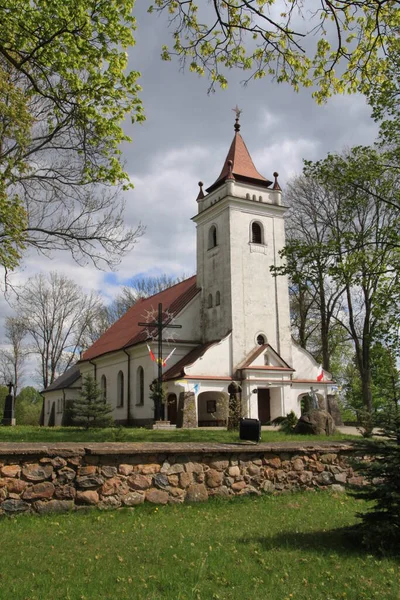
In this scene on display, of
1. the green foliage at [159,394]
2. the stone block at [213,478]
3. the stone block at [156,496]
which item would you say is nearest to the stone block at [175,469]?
the stone block at [156,496]

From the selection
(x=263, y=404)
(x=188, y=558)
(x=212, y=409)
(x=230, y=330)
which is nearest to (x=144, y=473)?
(x=188, y=558)

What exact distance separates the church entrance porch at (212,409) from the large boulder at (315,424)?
7358 millimetres

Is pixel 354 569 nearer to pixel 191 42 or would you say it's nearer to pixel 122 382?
pixel 191 42

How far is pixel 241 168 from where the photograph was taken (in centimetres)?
3064

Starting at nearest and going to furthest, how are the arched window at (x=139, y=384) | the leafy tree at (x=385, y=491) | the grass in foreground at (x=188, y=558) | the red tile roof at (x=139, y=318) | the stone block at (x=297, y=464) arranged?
the grass in foreground at (x=188, y=558)
the leafy tree at (x=385, y=491)
the stone block at (x=297, y=464)
the arched window at (x=139, y=384)
the red tile roof at (x=139, y=318)

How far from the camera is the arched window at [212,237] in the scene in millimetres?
30297

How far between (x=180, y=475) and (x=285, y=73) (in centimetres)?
642

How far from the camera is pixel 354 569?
4.95 meters

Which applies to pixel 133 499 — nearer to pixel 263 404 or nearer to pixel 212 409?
pixel 212 409

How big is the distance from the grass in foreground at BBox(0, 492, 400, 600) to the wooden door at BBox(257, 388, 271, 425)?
→ 67.0 ft

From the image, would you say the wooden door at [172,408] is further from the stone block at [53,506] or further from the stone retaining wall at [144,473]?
the stone block at [53,506]

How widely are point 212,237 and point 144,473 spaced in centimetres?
2377

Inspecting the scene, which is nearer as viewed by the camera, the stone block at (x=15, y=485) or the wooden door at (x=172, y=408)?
the stone block at (x=15, y=485)

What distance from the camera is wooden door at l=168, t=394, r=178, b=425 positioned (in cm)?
2680
